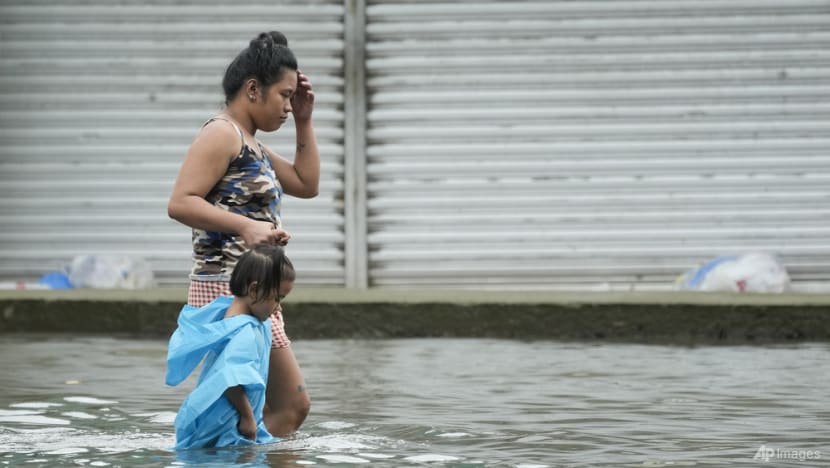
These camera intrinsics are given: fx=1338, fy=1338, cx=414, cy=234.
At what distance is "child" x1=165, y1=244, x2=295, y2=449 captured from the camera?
4.59m

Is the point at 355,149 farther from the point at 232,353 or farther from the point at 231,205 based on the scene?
the point at 232,353

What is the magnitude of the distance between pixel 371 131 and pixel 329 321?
87.9 inches

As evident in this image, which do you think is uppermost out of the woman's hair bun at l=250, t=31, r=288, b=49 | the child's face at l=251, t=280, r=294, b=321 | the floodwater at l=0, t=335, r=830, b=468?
the woman's hair bun at l=250, t=31, r=288, b=49

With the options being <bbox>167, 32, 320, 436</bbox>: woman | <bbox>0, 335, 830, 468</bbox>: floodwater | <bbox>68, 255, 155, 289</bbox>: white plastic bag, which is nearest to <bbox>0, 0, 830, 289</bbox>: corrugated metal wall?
<bbox>68, 255, 155, 289</bbox>: white plastic bag

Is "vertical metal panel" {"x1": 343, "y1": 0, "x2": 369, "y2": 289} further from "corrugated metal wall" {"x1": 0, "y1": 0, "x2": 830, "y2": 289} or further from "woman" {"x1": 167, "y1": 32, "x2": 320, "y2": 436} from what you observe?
"woman" {"x1": 167, "y1": 32, "x2": 320, "y2": 436}

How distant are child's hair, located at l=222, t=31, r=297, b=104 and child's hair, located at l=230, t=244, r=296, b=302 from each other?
0.67 meters

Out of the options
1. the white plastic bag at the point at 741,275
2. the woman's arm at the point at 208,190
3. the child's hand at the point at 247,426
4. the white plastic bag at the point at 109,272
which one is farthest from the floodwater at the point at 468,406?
the white plastic bag at the point at 109,272

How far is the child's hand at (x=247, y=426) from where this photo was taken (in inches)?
186

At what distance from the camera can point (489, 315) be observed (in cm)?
1018

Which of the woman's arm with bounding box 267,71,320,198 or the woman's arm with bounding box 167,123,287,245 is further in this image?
the woman's arm with bounding box 267,71,320,198

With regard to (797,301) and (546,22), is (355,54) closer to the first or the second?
(546,22)

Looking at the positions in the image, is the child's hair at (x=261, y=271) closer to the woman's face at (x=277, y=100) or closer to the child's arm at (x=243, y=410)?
the child's arm at (x=243, y=410)

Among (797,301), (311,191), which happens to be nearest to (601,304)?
(797,301)

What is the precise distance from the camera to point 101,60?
1188 centimetres
